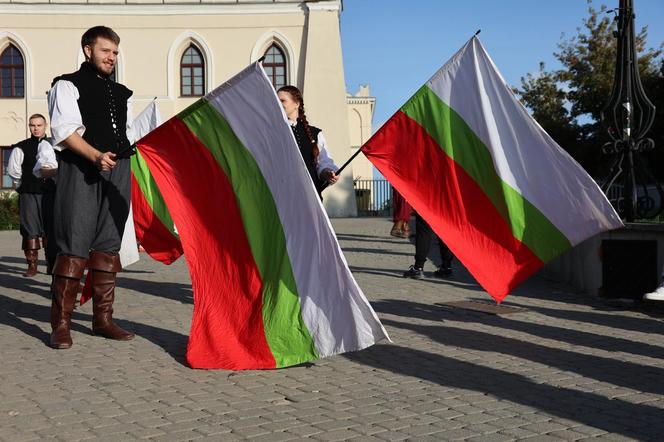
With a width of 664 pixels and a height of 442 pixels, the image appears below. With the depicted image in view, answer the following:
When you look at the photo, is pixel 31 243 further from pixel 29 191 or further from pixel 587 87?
pixel 587 87

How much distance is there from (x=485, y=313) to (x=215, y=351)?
316 centimetres

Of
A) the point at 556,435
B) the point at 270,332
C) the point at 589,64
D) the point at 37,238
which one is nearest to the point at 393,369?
the point at 270,332

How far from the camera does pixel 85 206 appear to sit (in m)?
6.38

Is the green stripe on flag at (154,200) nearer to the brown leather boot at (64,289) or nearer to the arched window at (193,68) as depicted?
the brown leather boot at (64,289)

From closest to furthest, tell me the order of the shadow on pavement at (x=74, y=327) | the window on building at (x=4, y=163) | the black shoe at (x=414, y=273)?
1. the shadow on pavement at (x=74, y=327)
2. the black shoe at (x=414, y=273)
3. the window on building at (x=4, y=163)

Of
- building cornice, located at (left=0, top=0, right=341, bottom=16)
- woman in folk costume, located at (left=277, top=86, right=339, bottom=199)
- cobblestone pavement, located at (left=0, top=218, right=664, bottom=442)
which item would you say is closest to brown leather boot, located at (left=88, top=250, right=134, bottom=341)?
cobblestone pavement, located at (left=0, top=218, right=664, bottom=442)

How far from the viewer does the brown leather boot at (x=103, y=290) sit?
6.57 meters

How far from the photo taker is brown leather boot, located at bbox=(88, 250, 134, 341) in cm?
657

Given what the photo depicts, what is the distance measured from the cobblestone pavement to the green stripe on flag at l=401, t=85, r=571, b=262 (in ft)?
Result: 2.50

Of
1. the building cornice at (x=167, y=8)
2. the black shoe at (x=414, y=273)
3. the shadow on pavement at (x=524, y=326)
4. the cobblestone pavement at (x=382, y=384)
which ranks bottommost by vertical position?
the cobblestone pavement at (x=382, y=384)

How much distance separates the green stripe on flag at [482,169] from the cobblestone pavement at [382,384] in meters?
0.76

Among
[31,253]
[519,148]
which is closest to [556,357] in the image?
[519,148]

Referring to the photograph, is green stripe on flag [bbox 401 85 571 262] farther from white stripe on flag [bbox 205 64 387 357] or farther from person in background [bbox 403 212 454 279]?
person in background [bbox 403 212 454 279]

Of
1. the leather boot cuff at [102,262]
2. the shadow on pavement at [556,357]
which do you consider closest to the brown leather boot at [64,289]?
the leather boot cuff at [102,262]
